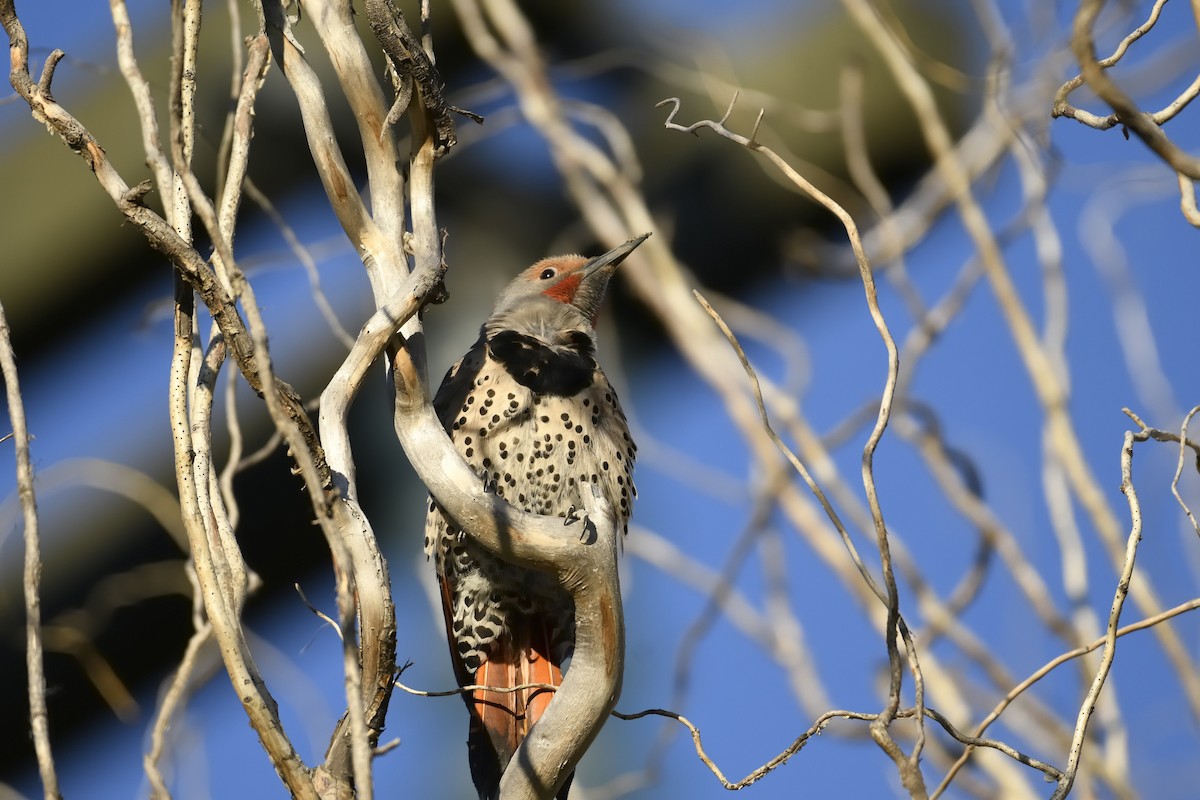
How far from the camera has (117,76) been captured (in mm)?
4094

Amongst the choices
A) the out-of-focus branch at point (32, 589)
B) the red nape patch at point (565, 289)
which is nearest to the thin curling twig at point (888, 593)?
the out-of-focus branch at point (32, 589)

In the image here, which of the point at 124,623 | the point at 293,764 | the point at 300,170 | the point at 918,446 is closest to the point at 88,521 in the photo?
the point at 124,623

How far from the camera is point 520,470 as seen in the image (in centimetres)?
390

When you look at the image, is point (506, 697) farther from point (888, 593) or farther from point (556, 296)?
point (888, 593)

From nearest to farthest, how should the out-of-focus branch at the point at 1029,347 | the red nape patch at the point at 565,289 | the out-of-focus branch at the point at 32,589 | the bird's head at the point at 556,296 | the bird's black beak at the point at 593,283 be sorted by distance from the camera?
1. the out-of-focus branch at the point at 32,589
2. the out-of-focus branch at the point at 1029,347
3. the bird's head at the point at 556,296
4. the bird's black beak at the point at 593,283
5. the red nape patch at the point at 565,289

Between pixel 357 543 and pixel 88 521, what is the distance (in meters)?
3.37

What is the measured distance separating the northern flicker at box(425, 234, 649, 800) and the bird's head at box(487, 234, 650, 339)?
182 millimetres

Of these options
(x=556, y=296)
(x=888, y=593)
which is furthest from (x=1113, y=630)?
(x=556, y=296)

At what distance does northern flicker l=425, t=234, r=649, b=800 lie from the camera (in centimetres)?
388

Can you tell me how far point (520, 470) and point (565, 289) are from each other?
866 mm

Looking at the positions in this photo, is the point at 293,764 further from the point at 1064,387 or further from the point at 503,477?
the point at 1064,387

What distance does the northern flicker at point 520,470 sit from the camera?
3881 millimetres

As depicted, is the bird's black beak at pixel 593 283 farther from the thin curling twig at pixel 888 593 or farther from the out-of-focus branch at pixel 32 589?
the out-of-focus branch at pixel 32 589

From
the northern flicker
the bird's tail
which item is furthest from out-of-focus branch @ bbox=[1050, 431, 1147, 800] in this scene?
the northern flicker
